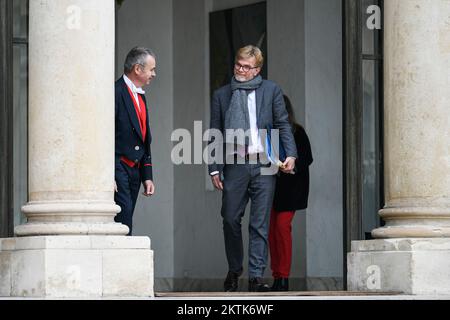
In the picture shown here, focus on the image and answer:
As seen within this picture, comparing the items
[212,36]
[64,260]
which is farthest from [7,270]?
[212,36]

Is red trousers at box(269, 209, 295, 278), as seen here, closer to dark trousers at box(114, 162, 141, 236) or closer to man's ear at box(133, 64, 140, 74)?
dark trousers at box(114, 162, 141, 236)

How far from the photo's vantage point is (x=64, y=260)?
13.5 meters

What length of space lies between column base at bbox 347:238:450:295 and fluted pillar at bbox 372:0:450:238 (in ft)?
0.50

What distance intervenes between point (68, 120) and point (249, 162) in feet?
6.30

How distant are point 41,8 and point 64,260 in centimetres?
198

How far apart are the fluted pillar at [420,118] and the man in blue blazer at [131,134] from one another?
2017 mm

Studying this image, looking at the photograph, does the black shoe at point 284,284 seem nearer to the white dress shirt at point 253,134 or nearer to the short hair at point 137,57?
the white dress shirt at point 253,134

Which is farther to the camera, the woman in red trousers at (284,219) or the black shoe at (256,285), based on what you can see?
the woman in red trousers at (284,219)

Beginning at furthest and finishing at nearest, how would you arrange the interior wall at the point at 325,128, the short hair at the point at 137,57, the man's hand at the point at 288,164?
the interior wall at the point at 325,128
the man's hand at the point at 288,164
the short hair at the point at 137,57

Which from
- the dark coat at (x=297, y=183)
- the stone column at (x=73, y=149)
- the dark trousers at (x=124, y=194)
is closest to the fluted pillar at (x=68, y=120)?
the stone column at (x=73, y=149)

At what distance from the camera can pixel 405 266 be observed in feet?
46.4

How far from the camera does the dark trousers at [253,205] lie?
1500cm
